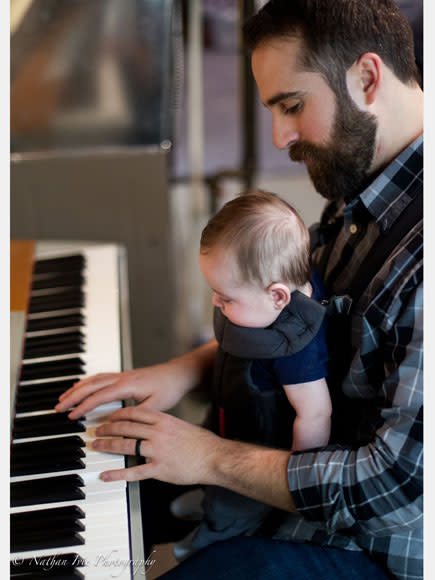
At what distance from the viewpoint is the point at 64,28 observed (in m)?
2.08

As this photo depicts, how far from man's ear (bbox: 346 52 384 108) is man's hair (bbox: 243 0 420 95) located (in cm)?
1

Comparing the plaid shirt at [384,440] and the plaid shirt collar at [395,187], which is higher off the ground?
the plaid shirt collar at [395,187]

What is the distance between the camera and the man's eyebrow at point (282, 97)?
3.93 feet

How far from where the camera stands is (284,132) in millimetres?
1271

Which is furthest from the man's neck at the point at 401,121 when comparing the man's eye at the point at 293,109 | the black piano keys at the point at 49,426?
the black piano keys at the point at 49,426

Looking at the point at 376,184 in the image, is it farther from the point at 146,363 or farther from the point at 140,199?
the point at 146,363

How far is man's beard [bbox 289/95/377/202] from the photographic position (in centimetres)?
119

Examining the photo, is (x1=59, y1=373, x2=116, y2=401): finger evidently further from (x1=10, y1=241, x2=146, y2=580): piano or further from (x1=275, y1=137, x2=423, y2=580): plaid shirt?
(x1=275, y1=137, x2=423, y2=580): plaid shirt

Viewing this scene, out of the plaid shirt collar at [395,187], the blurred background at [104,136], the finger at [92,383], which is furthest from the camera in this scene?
the blurred background at [104,136]

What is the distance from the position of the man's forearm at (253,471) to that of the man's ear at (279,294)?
274 millimetres

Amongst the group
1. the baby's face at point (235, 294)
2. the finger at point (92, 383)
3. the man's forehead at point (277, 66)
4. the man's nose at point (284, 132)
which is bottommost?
the finger at point (92, 383)

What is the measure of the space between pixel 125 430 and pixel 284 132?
69cm

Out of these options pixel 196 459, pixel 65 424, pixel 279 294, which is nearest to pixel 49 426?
pixel 65 424

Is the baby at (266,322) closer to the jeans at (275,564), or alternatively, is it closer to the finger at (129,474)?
the jeans at (275,564)
